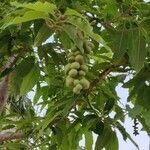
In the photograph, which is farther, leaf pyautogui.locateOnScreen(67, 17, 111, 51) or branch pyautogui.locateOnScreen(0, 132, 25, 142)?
branch pyautogui.locateOnScreen(0, 132, 25, 142)

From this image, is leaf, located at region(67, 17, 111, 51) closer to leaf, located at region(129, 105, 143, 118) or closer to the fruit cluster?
the fruit cluster

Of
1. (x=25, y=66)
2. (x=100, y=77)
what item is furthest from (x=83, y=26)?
(x=25, y=66)

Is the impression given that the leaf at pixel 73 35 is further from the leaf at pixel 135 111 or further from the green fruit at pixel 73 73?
the leaf at pixel 135 111

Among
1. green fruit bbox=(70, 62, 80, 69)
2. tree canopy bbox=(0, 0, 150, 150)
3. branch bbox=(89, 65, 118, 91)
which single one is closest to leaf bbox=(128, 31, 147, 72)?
tree canopy bbox=(0, 0, 150, 150)

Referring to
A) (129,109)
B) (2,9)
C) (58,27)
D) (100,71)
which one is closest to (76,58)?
(58,27)

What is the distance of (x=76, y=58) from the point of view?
4.99 ft

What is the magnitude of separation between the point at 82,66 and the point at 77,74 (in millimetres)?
46

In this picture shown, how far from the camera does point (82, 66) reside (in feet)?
4.87

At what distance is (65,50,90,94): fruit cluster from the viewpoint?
1433 millimetres

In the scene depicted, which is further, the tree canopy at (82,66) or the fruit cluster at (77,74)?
the tree canopy at (82,66)

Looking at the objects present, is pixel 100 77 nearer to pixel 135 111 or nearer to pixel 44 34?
pixel 135 111

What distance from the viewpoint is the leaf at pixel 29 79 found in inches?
94.2

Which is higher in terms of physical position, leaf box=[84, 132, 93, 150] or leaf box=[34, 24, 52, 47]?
leaf box=[34, 24, 52, 47]

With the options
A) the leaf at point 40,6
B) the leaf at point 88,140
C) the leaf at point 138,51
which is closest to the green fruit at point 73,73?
the leaf at point 40,6
